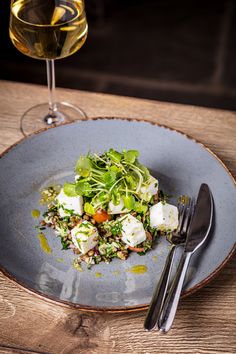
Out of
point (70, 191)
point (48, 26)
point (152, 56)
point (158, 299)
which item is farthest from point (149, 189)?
point (152, 56)

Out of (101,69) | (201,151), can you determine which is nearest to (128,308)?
(201,151)

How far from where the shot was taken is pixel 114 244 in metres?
1.08

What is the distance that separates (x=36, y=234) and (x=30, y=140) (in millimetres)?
273

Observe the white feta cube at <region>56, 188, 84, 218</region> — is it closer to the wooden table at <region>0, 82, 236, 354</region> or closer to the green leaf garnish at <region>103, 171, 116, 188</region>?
the green leaf garnish at <region>103, 171, 116, 188</region>

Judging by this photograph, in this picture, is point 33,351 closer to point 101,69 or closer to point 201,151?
point 201,151

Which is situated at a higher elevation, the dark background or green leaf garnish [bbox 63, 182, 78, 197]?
the dark background

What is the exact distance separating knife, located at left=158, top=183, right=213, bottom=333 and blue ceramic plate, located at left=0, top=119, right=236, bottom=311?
2 cm

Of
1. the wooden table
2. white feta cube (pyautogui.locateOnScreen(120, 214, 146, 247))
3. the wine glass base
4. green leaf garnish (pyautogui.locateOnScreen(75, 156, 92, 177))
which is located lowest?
the wooden table

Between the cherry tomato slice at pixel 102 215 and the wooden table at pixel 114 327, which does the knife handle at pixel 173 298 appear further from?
the cherry tomato slice at pixel 102 215

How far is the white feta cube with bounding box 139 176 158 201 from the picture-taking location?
44.1 inches

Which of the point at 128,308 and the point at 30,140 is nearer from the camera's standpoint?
the point at 128,308

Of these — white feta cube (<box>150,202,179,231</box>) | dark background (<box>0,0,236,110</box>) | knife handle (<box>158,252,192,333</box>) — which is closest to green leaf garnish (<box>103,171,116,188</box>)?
white feta cube (<box>150,202,179,231</box>)

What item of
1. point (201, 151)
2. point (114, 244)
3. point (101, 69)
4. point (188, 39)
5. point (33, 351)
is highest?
point (188, 39)

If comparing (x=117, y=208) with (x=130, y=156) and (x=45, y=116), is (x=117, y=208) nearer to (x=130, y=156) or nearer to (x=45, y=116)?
(x=130, y=156)
